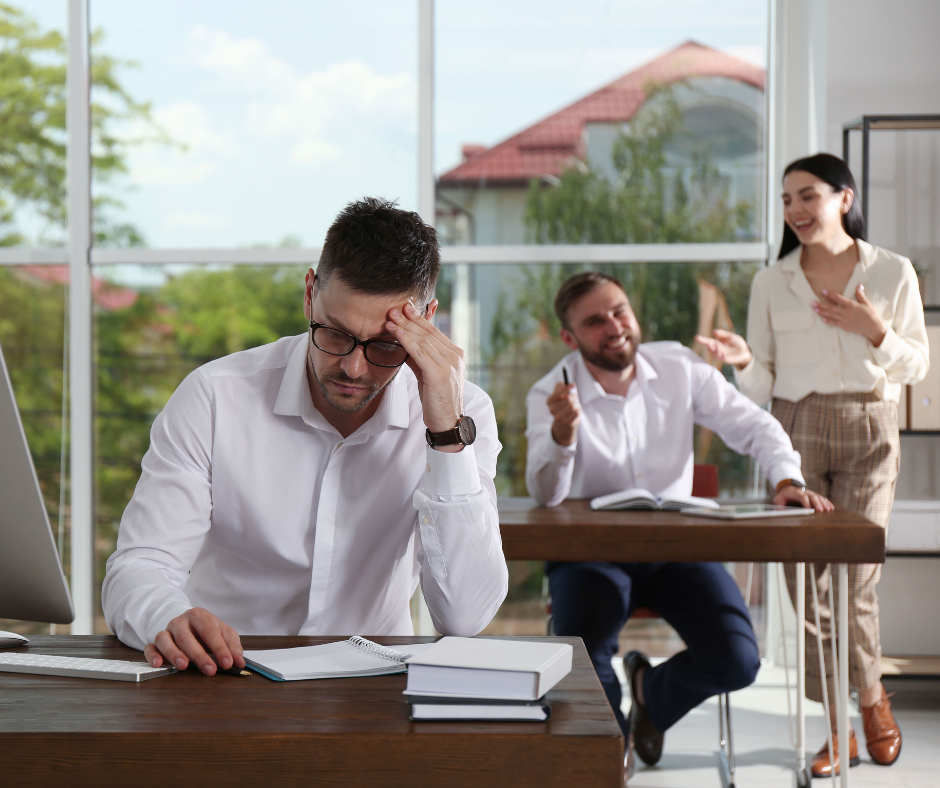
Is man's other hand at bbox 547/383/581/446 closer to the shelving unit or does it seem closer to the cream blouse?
the cream blouse

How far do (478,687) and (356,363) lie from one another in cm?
69

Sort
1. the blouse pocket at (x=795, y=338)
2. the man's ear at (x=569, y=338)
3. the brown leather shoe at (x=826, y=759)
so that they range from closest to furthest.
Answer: the brown leather shoe at (x=826, y=759) → the man's ear at (x=569, y=338) → the blouse pocket at (x=795, y=338)

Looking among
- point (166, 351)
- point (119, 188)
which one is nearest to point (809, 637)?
point (166, 351)

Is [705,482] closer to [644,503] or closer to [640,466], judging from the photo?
[640,466]

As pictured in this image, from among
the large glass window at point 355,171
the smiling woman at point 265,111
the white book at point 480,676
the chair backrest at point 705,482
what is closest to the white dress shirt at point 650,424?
the chair backrest at point 705,482

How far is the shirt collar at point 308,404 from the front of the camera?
1.61m

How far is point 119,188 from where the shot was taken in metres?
4.04

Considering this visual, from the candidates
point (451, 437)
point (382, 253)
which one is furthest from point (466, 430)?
point (382, 253)

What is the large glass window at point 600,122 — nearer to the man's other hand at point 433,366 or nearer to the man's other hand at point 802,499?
the man's other hand at point 802,499

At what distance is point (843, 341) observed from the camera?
3023mm

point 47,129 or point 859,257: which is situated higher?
point 47,129

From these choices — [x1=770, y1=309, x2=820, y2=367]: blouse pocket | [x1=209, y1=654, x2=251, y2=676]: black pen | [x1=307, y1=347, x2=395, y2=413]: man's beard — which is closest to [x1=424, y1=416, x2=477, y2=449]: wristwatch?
[x1=307, y1=347, x2=395, y2=413]: man's beard

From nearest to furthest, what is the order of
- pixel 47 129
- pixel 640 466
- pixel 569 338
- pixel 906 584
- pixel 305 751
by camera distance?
pixel 305 751 → pixel 640 466 → pixel 569 338 → pixel 906 584 → pixel 47 129

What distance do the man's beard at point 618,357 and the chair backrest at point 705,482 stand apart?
Result: 18.4 inches
